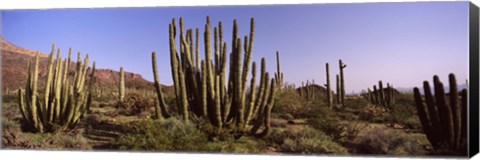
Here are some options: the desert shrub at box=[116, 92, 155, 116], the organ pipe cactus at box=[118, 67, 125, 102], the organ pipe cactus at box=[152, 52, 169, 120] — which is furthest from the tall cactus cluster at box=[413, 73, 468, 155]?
the organ pipe cactus at box=[118, 67, 125, 102]

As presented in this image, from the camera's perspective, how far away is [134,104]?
11773mm

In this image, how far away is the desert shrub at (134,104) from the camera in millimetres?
11711

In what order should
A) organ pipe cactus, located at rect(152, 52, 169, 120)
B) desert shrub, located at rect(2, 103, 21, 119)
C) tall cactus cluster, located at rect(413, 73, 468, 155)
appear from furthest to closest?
desert shrub, located at rect(2, 103, 21, 119) → organ pipe cactus, located at rect(152, 52, 169, 120) → tall cactus cluster, located at rect(413, 73, 468, 155)

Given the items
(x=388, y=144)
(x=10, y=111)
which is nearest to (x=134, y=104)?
(x=10, y=111)

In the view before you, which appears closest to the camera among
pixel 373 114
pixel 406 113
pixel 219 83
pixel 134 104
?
pixel 406 113

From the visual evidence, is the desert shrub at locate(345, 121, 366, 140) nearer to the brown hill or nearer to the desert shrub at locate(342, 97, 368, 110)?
the desert shrub at locate(342, 97, 368, 110)

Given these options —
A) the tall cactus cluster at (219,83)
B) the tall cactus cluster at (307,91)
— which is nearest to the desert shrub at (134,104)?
the tall cactus cluster at (219,83)

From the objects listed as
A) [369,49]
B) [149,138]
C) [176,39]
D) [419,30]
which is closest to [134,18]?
[176,39]

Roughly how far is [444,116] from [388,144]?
0.96m

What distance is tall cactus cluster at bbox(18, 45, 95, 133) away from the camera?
12.0 meters

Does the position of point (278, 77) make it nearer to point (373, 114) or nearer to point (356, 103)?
point (356, 103)

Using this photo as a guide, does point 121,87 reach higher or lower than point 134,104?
higher

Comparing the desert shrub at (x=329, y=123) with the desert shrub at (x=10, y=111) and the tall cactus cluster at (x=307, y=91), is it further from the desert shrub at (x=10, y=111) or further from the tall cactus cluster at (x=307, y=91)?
the desert shrub at (x=10, y=111)

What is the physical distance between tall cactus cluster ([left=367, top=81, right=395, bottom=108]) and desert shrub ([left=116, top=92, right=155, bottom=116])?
3541mm
